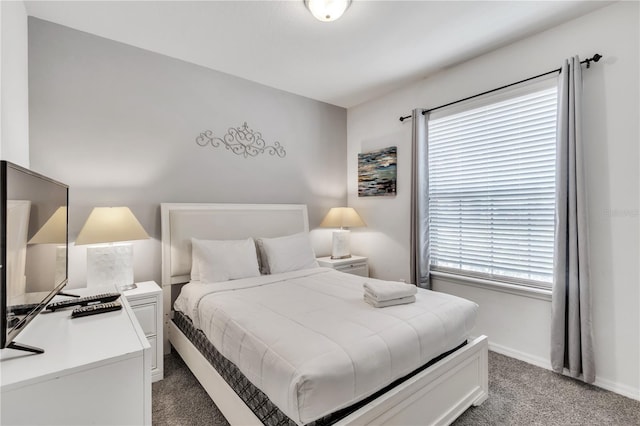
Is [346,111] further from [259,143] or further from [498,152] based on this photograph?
[498,152]

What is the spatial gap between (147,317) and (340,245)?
7.18ft

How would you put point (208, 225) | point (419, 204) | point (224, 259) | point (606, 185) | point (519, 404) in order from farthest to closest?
point (419, 204), point (208, 225), point (224, 259), point (606, 185), point (519, 404)

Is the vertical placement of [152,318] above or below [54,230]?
below

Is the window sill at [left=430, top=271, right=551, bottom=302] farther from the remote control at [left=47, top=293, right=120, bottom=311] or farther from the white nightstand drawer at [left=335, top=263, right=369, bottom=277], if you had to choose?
the remote control at [left=47, top=293, right=120, bottom=311]

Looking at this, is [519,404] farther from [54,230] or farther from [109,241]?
[109,241]

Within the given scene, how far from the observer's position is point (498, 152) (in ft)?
8.95

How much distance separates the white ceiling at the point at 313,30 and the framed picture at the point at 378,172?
93 cm

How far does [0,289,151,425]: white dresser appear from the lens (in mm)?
966

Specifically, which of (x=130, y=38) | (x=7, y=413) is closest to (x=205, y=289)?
(x=7, y=413)

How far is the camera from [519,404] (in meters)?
1.98

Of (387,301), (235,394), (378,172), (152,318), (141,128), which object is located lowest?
(235,394)

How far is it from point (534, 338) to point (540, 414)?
2.58 feet

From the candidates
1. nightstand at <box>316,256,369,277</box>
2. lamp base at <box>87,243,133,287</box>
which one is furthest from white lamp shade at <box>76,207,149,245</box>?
nightstand at <box>316,256,369,277</box>

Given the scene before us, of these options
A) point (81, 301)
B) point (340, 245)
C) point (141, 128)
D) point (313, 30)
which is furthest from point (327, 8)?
point (340, 245)
